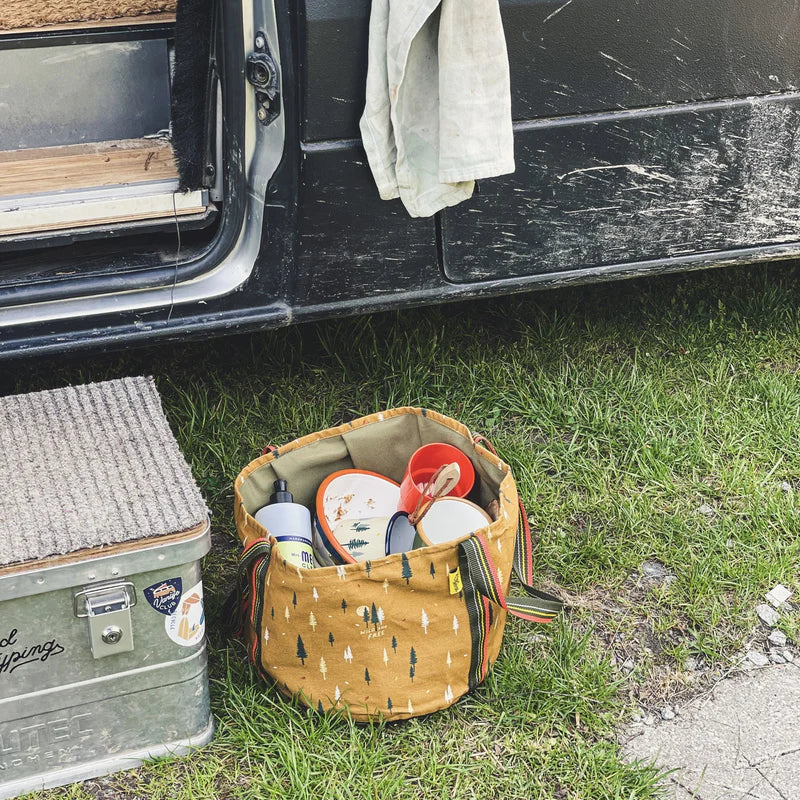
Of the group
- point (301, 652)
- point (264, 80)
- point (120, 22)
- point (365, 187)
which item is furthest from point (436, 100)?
point (120, 22)

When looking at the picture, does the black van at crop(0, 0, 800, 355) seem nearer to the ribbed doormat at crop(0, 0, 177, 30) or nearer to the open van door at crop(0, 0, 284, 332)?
the open van door at crop(0, 0, 284, 332)

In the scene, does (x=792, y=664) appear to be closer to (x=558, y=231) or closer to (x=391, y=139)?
(x=558, y=231)

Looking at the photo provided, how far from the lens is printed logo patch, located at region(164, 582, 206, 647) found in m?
1.48

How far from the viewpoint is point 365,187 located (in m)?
1.79

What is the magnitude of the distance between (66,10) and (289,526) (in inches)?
60.4

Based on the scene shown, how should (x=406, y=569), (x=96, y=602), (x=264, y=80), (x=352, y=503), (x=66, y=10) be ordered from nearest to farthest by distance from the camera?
(x=96, y=602), (x=406, y=569), (x=264, y=80), (x=352, y=503), (x=66, y=10)

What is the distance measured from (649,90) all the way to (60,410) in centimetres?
127

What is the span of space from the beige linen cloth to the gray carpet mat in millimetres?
630

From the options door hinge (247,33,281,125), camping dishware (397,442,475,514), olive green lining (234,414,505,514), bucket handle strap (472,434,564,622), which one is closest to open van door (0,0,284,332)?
door hinge (247,33,281,125)

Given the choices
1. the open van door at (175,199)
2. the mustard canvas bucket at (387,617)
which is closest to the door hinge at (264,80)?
the open van door at (175,199)

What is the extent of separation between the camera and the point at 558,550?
6.56ft

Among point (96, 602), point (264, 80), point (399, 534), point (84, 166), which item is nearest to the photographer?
point (96, 602)

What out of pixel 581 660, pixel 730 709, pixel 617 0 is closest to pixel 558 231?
pixel 617 0

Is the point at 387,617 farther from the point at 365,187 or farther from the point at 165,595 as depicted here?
the point at 365,187
